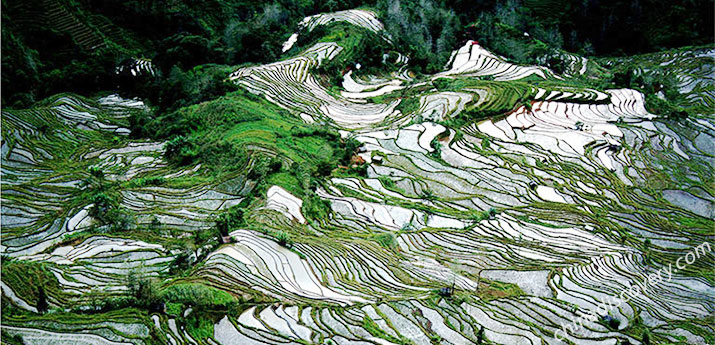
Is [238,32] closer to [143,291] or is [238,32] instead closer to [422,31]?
[422,31]

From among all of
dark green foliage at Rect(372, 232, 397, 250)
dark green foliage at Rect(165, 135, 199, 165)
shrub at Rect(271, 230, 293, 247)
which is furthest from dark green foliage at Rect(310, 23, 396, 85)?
shrub at Rect(271, 230, 293, 247)

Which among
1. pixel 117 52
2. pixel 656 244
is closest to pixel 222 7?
pixel 117 52

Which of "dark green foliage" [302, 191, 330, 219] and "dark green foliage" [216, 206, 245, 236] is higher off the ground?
"dark green foliage" [216, 206, 245, 236]

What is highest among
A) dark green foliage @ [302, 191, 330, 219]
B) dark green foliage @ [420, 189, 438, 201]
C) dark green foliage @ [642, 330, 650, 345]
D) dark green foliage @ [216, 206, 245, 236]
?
dark green foliage @ [642, 330, 650, 345]

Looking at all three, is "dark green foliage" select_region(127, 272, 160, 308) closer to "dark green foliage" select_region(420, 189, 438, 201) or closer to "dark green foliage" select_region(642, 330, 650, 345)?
"dark green foliage" select_region(642, 330, 650, 345)

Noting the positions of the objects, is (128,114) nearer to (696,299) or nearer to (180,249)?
(180,249)

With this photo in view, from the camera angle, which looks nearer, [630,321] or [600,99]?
[630,321]

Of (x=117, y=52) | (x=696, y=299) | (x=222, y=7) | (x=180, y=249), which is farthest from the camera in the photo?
(x=222, y=7)

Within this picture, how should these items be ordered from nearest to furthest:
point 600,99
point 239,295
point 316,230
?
point 239,295 < point 316,230 < point 600,99
